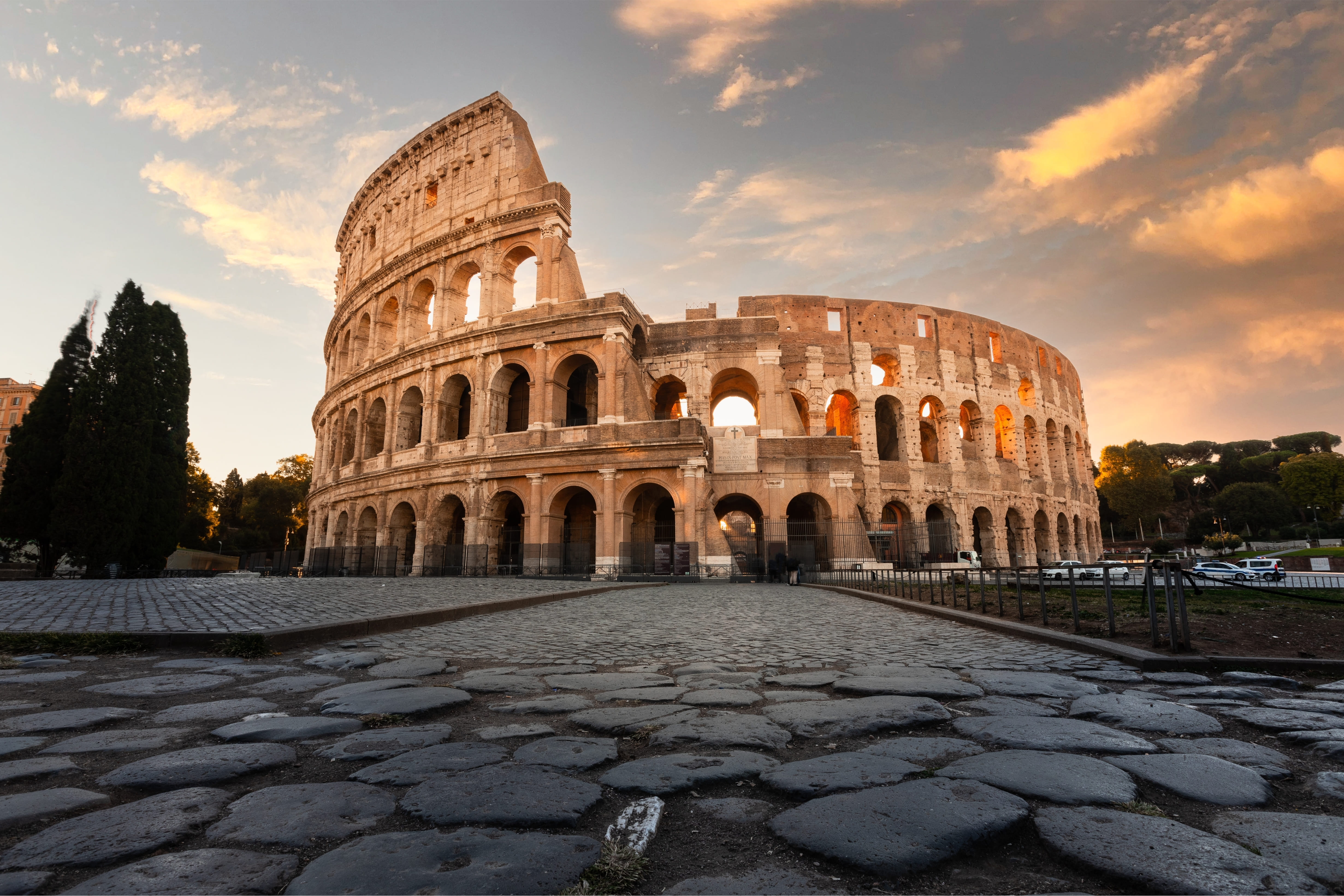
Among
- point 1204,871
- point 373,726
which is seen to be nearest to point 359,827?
point 373,726

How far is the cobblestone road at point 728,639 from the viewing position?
4301 mm

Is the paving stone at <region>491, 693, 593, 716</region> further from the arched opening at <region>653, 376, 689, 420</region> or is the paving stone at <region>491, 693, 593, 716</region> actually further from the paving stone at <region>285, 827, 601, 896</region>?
the arched opening at <region>653, 376, 689, 420</region>

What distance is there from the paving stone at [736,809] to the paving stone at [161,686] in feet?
9.46

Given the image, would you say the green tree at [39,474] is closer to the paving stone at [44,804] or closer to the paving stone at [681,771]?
the paving stone at [44,804]

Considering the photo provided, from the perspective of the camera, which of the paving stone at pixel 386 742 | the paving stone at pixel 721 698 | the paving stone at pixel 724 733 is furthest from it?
the paving stone at pixel 721 698

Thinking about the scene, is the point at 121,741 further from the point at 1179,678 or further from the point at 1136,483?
the point at 1136,483

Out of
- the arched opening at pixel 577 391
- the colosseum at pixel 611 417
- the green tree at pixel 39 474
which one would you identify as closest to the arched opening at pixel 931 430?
the colosseum at pixel 611 417

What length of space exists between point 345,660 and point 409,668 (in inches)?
26.7

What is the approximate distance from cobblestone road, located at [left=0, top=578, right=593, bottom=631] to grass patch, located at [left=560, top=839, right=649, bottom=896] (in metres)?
4.59

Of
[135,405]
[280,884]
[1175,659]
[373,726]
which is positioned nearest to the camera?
[280,884]

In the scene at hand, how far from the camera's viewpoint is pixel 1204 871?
123 centimetres

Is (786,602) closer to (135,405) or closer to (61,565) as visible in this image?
(135,405)

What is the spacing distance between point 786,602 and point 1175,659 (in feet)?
24.8

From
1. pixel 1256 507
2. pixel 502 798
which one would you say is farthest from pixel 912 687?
pixel 1256 507
